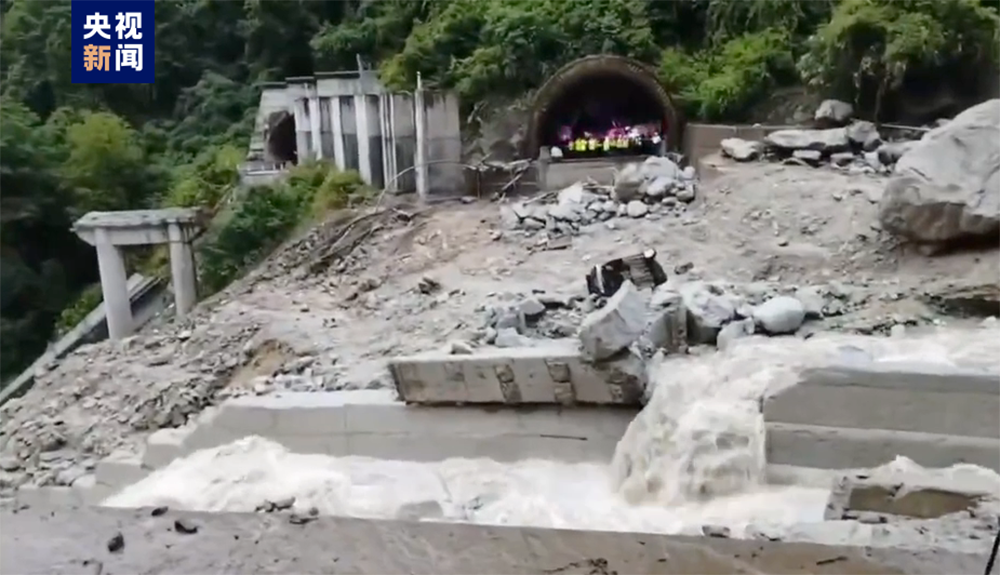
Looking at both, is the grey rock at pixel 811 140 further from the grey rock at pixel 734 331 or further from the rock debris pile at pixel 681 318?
the grey rock at pixel 734 331

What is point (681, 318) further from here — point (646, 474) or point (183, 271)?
point (183, 271)

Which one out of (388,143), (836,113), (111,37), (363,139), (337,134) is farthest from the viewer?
(337,134)

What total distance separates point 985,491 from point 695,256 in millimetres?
4764

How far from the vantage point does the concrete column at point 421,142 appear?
12055 millimetres

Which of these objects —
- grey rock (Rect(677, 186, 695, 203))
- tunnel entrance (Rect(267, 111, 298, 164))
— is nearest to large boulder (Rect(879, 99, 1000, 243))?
grey rock (Rect(677, 186, 695, 203))

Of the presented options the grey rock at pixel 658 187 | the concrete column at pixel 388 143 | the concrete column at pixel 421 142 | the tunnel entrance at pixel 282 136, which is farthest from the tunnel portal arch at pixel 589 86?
the tunnel entrance at pixel 282 136

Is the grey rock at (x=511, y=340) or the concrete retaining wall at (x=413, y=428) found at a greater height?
the grey rock at (x=511, y=340)

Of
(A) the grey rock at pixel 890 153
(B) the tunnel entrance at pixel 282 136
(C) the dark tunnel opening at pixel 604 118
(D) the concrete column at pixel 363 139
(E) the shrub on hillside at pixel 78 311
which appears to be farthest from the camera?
(B) the tunnel entrance at pixel 282 136

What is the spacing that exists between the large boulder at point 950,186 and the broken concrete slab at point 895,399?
2.36 meters

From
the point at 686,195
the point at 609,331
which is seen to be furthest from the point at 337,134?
the point at 609,331

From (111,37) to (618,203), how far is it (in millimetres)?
5315

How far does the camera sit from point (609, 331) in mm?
6234

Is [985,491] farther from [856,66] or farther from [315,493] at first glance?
[856,66]

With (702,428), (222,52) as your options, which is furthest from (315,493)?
(222,52)
